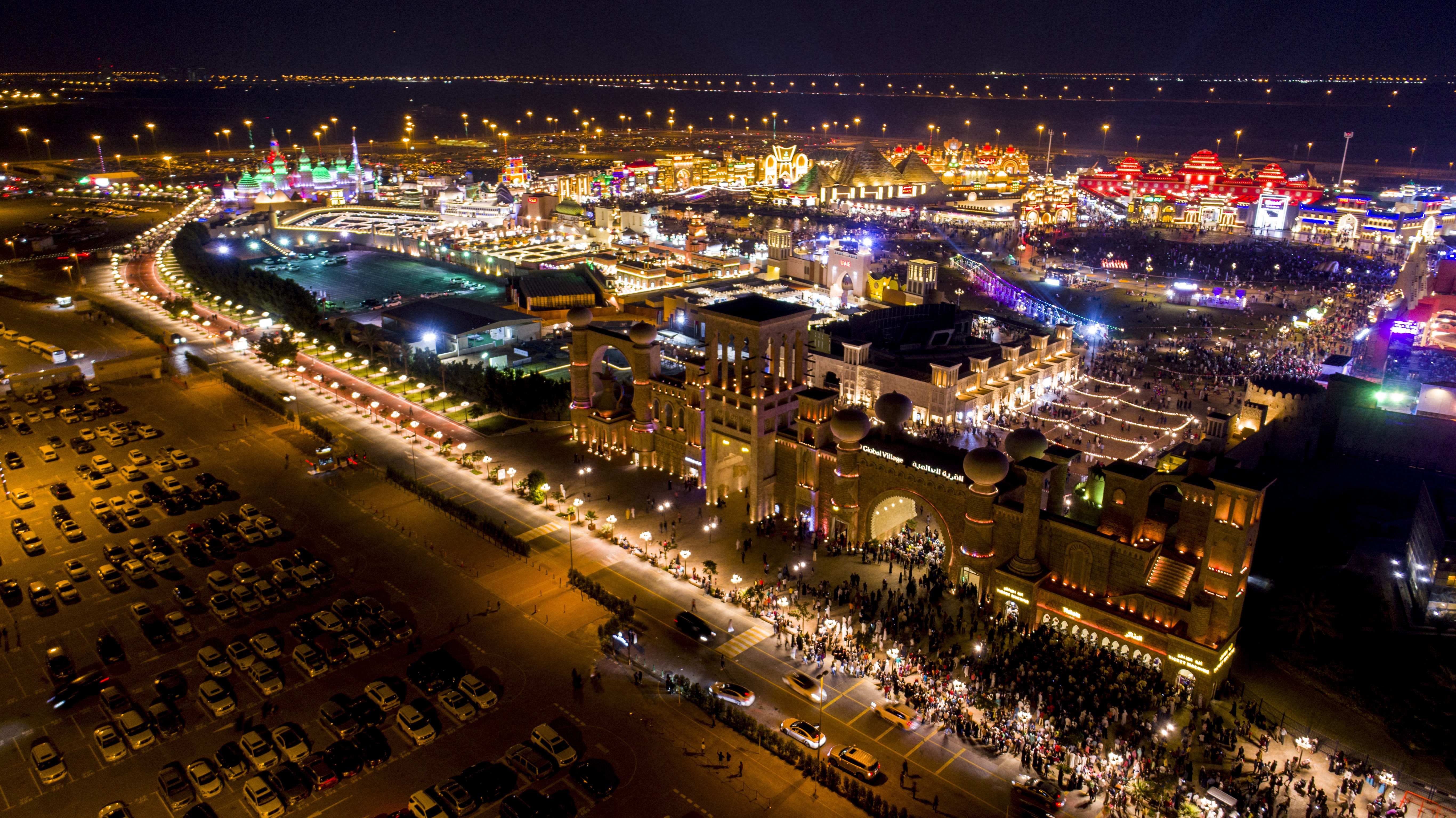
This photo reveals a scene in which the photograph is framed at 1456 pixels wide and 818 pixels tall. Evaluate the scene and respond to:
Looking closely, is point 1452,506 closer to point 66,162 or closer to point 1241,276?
point 1241,276

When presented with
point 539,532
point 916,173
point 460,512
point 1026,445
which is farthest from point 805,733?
point 916,173

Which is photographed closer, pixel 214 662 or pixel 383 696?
pixel 383 696

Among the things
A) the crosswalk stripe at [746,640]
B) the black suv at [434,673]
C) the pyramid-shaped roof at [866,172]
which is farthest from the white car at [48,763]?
the pyramid-shaped roof at [866,172]

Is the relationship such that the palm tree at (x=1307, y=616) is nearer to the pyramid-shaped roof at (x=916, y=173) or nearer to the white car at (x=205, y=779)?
the white car at (x=205, y=779)

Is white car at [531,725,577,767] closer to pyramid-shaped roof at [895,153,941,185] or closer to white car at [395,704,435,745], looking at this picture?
white car at [395,704,435,745]

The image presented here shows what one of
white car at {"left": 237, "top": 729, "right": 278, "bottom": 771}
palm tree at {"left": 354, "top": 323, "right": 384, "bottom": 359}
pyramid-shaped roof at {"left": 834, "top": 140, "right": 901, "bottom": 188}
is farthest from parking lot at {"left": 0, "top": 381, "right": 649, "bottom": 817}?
pyramid-shaped roof at {"left": 834, "top": 140, "right": 901, "bottom": 188}

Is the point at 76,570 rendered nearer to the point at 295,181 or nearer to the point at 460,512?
the point at 460,512
